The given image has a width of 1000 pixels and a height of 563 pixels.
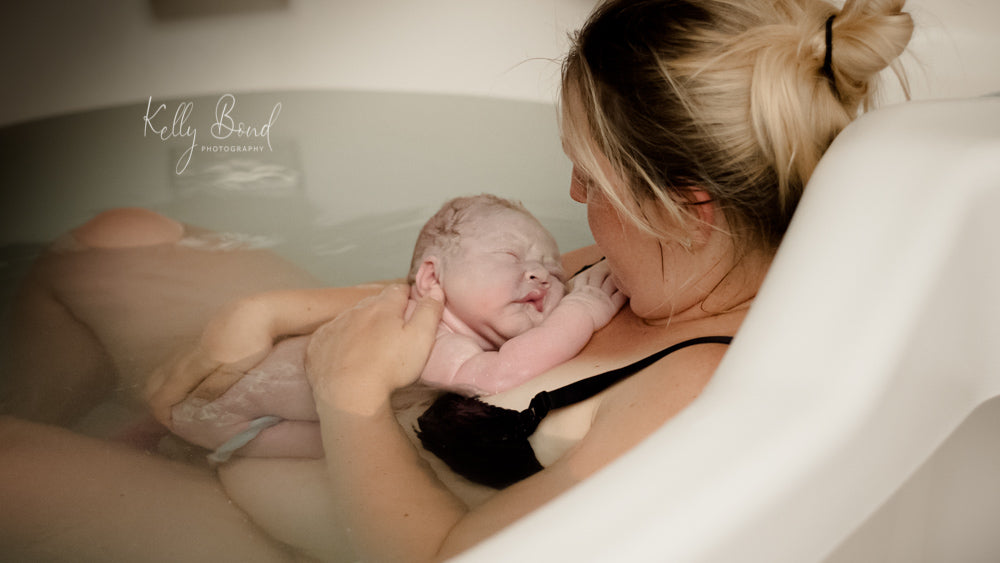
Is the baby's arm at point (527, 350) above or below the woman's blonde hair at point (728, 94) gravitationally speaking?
below

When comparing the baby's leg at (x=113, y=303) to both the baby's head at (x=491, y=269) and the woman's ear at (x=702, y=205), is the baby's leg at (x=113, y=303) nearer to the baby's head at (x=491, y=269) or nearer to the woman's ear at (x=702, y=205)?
the baby's head at (x=491, y=269)

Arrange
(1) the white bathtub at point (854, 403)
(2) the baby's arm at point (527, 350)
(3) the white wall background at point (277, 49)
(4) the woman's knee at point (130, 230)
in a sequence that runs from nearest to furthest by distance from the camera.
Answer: (1) the white bathtub at point (854, 403) → (2) the baby's arm at point (527, 350) → (4) the woman's knee at point (130, 230) → (3) the white wall background at point (277, 49)

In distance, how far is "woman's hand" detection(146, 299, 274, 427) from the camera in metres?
1.19

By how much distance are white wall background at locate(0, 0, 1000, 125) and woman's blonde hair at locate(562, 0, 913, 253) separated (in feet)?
3.69

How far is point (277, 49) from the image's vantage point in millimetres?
2117

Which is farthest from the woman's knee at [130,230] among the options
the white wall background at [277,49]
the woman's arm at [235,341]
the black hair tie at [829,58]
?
the black hair tie at [829,58]

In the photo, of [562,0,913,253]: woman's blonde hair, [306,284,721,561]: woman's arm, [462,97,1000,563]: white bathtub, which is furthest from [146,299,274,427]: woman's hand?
[462,97,1000,563]: white bathtub

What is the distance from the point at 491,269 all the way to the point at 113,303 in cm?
71

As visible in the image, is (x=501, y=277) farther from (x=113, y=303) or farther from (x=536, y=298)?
(x=113, y=303)

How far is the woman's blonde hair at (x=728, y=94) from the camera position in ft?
2.65

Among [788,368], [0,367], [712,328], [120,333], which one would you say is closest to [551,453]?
[712,328]

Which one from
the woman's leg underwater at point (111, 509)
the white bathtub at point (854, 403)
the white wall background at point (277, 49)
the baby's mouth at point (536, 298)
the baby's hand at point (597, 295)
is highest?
the white wall background at point (277, 49)

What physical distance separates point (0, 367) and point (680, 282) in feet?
3.53

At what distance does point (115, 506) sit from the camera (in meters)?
1.01
